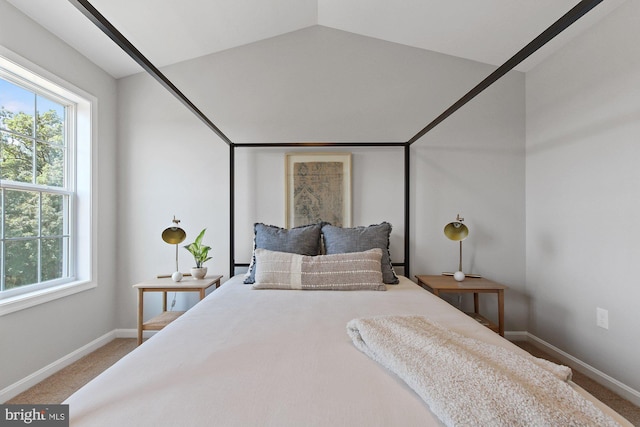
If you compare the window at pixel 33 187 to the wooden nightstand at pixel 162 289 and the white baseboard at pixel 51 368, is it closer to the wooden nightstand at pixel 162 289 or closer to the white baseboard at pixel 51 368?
the white baseboard at pixel 51 368

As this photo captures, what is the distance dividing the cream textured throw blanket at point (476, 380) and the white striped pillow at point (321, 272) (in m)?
0.98

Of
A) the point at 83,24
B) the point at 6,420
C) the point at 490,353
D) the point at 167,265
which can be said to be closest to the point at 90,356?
the point at 167,265

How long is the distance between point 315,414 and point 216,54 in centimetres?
303

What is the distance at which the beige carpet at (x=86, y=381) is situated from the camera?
1996 mm

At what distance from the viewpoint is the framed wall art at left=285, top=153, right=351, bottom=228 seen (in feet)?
9.71

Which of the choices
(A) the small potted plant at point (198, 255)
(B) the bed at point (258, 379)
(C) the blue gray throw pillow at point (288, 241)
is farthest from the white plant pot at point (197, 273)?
(B) the bed at point (258, 379)

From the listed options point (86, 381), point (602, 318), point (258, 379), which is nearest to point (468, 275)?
point (602, 318)

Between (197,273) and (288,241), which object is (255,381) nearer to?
(288,241)

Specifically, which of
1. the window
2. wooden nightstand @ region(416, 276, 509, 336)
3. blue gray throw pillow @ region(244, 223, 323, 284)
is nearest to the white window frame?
the window

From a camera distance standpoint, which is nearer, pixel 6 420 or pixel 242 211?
pixel 6 420

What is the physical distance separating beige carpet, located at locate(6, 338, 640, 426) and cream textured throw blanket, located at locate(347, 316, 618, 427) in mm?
1571

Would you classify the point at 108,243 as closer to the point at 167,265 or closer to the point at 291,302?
the point at 167,265

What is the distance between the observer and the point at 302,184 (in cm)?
297

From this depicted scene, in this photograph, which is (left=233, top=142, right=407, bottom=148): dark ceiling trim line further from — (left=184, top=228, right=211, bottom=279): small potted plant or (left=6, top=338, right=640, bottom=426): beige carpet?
(left=6, top=338, right=640, bottom=426): beige carpet
